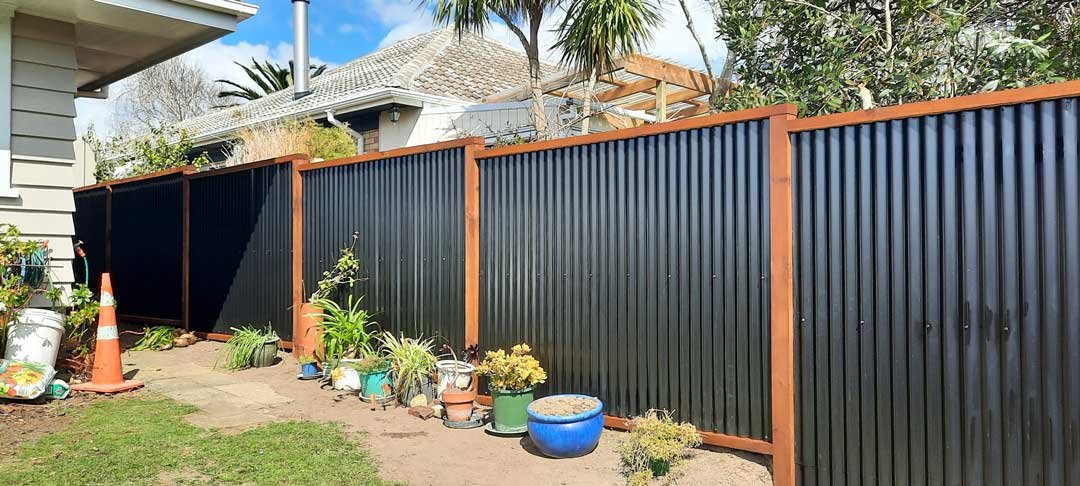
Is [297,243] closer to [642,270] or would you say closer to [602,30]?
[602,30]

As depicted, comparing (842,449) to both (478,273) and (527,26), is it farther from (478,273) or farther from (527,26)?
(527,26)

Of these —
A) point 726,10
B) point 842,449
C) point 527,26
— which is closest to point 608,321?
point 842,449

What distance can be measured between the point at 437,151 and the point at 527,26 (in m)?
2.68

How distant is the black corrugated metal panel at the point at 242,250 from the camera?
25.1ft

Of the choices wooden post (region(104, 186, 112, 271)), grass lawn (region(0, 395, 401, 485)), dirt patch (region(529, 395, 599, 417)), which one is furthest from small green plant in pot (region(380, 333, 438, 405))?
wooden post (region(104, 186, 112, 271))

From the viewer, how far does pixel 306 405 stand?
5.67 meters

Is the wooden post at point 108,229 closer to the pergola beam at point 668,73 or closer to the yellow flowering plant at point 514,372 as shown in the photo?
the pergola beam at point 668,73

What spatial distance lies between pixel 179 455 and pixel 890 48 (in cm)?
593

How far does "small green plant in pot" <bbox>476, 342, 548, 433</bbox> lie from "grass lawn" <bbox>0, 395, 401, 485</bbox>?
3.03 feet

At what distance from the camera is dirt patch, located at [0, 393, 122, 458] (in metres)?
4.48

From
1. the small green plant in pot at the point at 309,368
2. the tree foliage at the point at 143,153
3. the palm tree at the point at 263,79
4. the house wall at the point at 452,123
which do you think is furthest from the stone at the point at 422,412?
the palm tree at the point at 263,79

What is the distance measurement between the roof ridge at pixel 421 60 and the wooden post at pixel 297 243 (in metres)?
3.87

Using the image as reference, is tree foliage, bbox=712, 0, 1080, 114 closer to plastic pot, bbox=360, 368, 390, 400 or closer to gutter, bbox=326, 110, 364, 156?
plastic pot, bbox=360, 368, 390, 400

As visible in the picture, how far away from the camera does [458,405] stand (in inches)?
200
